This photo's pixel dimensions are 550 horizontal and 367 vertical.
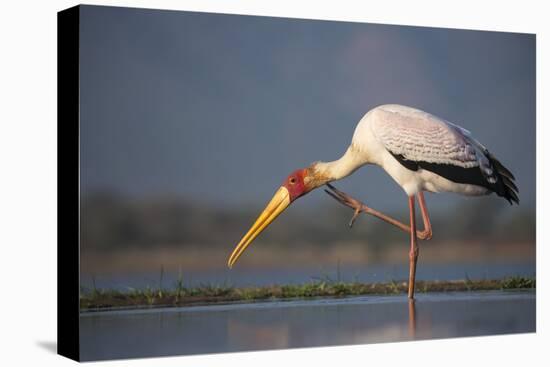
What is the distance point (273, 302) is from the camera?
909 cm

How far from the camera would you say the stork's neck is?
30.2 feet

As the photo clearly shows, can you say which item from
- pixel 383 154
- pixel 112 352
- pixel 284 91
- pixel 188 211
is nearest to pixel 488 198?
pixel 383 154

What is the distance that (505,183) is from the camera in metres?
9.94

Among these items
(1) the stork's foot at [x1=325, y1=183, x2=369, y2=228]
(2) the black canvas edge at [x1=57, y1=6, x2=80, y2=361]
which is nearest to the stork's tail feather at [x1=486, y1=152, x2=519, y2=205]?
(1) the stork's foot at [x1=325, y1=183, x2=369, y2=228]

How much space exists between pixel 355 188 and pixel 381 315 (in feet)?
3.41

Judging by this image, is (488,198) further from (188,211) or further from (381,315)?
(188,211)

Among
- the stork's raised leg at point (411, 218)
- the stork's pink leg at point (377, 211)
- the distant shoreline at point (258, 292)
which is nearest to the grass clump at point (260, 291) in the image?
the distant shoreline at point (258, 292)

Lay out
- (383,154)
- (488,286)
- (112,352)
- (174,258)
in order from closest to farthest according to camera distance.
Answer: (112,352), (174,258), (383,154), (488,286)

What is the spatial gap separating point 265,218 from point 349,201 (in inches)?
29.8

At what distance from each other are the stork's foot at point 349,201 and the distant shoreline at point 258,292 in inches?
21.5

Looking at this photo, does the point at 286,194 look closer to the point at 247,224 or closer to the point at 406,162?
the point at 247,224

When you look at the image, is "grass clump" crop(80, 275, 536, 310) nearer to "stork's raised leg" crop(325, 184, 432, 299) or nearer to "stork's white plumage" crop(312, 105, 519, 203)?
"stork's raised leg" crop(325, 184, 432, 299)

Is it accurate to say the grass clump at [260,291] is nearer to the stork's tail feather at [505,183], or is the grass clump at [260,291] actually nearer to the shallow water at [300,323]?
the shallow water at [300,323]

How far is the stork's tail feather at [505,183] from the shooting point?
32.3 ft
